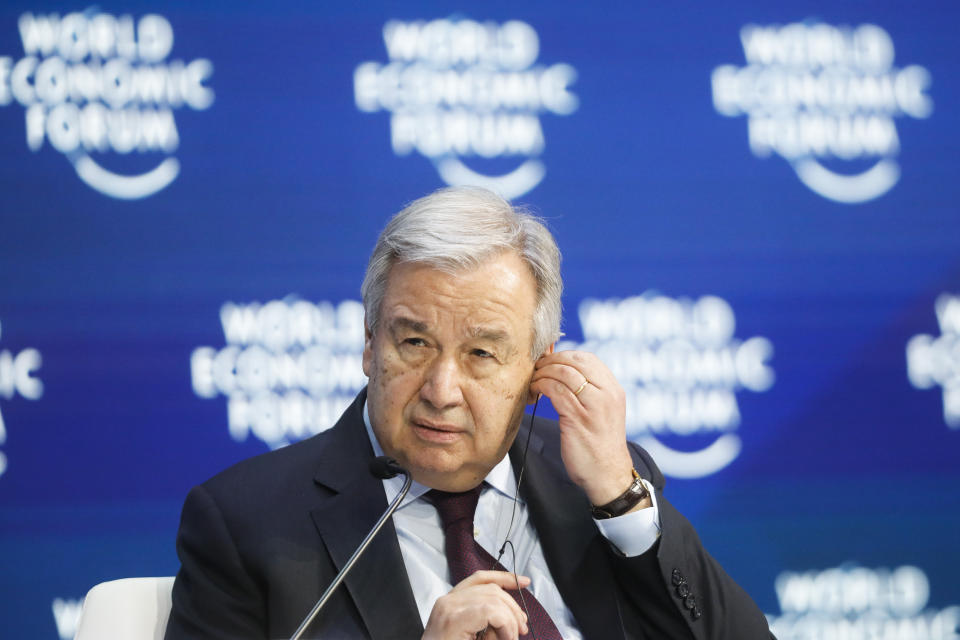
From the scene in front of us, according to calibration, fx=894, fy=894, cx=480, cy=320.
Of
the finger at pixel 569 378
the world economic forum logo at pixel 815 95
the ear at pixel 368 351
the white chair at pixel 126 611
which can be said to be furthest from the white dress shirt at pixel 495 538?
the world economic forum logo at pixel 815 95

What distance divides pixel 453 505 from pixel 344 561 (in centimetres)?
26

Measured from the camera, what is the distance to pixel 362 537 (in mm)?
1670

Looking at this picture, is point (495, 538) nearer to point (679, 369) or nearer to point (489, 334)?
point (489, 334)

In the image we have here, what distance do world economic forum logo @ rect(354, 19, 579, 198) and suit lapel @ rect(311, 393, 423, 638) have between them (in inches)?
46.2

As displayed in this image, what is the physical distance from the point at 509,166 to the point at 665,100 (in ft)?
1.81

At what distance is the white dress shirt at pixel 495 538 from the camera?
1.73 m

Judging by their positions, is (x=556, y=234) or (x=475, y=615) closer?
(x=475, y=615)

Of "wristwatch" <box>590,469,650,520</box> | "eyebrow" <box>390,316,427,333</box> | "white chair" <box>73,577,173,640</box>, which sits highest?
"eyebrow" <box>390,316,427,333</box>

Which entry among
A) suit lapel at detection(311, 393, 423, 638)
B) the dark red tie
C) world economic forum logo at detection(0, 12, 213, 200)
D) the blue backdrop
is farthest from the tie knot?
world economic forum logo at detection(0, 12, 213, 200)

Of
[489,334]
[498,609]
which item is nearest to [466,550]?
[498,609]

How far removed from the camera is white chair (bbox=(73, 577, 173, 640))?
5.18 ft

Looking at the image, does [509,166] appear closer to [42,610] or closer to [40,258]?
[40,258]

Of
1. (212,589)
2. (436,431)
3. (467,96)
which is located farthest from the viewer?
(467,96)

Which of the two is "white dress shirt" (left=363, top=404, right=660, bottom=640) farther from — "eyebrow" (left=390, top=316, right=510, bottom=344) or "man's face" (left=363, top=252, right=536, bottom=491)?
"eyebrow" (left=390, top=316, right=510, bottom=344)
